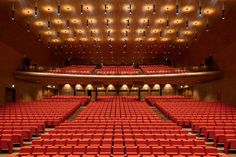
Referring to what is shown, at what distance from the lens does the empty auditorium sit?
7336mm

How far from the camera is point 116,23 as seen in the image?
18.0m

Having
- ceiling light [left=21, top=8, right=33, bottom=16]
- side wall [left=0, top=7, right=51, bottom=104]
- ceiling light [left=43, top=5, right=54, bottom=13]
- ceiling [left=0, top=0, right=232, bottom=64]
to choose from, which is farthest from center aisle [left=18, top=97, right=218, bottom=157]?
side wall [left=0, top=7, right=51, bottom=104]

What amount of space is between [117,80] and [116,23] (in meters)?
6.20

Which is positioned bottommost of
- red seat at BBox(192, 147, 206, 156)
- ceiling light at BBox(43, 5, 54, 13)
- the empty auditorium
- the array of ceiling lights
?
red seat at BBox(192, 147, 206, 156)

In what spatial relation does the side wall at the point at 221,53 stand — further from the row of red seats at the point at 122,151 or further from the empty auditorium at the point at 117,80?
the row of red seats at the point at 122,151

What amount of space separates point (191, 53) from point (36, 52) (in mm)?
13993

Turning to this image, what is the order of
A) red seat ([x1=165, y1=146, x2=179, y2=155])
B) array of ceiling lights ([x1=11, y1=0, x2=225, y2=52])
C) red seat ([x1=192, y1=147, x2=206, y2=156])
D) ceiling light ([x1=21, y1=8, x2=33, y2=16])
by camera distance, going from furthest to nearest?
ceiling light ([x1=21, y1=8, x2=33, y2=16]), array of ceiling lights ([x1=11, y1=0, x2=225, y2=52]), red seat ([x1=165, y1=146, x2=179, y2=155]), red seat ([x1=192, y1=147, x2=206, y2=156])

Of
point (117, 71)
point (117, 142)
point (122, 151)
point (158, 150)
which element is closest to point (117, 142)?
point (117, 142)

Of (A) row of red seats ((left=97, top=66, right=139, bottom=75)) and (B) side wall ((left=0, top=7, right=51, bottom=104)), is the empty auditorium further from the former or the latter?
(A) row of red seats ((left=97, top=66, right=139, bottom=75))

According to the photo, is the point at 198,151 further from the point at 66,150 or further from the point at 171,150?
the point at 66,150

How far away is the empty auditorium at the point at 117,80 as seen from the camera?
7.34 meters

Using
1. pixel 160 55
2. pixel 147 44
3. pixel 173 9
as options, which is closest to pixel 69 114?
pixel 173 9

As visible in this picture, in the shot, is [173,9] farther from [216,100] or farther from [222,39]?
[216,100]

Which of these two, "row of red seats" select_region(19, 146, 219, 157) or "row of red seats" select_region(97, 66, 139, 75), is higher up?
"row of red seats" select_region(97, 66, 139, 75)
